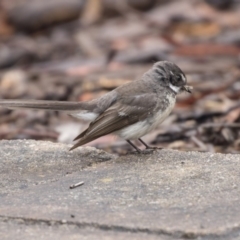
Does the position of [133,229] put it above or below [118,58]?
above

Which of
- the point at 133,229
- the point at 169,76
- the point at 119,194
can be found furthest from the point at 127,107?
the point at 133,229

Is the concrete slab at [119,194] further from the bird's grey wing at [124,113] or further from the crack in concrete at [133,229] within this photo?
the bird's grey wing at [124,113]

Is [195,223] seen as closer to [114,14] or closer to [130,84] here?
[130,84]

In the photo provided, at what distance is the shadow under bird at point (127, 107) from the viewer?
650cm

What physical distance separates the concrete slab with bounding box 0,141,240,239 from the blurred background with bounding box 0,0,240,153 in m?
1.67

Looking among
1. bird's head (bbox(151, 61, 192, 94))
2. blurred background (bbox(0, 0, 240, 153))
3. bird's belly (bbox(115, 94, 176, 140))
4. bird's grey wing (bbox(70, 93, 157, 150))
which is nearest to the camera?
bird's grey wing (bbox(70, 93, 157, 150))

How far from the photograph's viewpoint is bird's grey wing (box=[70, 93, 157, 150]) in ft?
21.1

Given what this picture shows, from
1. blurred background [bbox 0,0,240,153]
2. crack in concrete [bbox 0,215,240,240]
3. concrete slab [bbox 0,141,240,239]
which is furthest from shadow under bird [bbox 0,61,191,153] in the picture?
crack in concrete [bbox 0,215,240,240]

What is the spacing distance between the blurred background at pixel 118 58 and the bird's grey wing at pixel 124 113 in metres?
1.04

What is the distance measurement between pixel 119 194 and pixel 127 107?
1.64 metres

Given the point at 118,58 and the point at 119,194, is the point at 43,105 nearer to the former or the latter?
the point at 119,194

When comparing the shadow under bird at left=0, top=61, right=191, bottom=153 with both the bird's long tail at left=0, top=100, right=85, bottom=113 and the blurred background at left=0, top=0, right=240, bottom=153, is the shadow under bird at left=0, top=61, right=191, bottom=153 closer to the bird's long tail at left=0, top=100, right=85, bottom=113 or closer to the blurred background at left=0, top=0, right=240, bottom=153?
the bird's long tail at left=0, top=100, right=85, bottom=113

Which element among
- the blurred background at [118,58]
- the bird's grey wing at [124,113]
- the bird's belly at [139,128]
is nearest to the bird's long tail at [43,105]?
the bird's grey wing at [124,113]

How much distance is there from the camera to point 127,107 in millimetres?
6578
